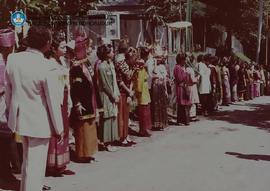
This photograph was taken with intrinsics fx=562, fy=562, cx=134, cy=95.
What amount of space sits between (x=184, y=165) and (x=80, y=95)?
1952 mm

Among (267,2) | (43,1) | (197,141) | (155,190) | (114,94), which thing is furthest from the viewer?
(267,2)

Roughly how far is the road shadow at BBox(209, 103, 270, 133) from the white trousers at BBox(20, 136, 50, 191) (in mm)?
8940

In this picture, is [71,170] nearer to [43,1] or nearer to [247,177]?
[247,177]

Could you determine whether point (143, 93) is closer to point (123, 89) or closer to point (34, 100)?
point (123, 89)

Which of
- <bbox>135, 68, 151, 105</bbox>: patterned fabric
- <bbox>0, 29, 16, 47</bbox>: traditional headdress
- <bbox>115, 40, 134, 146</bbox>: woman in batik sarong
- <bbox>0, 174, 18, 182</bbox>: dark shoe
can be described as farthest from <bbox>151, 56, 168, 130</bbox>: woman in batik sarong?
<bbox>0, 174, 18, 182</bbox>: dark shoe

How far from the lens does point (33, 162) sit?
5.34 meters

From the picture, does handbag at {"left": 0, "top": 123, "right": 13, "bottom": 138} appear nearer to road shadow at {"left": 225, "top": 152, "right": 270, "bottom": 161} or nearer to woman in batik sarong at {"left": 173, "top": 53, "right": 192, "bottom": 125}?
road shadow at {"left": 225, "top": 152, "right": 270, "bottom": 161}

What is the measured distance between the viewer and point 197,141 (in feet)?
37.5

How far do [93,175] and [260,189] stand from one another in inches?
94.0

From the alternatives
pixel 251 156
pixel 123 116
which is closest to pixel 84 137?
pixel 123 116

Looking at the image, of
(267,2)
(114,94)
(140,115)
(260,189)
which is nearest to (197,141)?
(140,115)

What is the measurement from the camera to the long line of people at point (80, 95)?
5.36 metres

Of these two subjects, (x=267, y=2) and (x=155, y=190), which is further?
(x=267, y=2)

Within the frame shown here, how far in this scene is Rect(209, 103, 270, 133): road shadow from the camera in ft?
49.1
